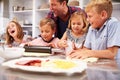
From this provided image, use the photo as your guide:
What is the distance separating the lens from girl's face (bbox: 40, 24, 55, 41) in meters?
1.78

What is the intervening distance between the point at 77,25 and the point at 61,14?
12.3 inches

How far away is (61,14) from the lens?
6.32ft

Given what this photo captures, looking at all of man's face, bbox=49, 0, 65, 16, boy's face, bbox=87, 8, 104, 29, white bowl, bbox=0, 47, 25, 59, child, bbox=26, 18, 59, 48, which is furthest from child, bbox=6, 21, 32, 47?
white bowl, bbox=0, 47, 25, 59

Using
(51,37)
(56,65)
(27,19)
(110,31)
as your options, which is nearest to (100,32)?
(110,31)

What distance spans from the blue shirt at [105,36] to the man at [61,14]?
64cm

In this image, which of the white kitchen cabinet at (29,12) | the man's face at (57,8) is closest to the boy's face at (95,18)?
the man's face at (57,8)

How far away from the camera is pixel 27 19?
2943 mm

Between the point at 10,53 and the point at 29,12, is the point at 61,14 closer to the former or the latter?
the point at 29,12

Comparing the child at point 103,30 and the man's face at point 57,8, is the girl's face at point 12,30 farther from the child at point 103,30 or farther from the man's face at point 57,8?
the child at point 103,30

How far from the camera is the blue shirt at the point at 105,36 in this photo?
1141 millimetres

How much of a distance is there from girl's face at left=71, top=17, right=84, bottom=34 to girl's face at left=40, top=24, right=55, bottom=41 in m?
0.22

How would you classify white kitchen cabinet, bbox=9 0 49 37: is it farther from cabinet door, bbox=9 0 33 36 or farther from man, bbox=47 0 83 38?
man, bbox=47 0 83 38

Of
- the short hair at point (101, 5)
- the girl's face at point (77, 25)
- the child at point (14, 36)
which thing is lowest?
the child at point (14, 36)

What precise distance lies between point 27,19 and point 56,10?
1104 millimetres
